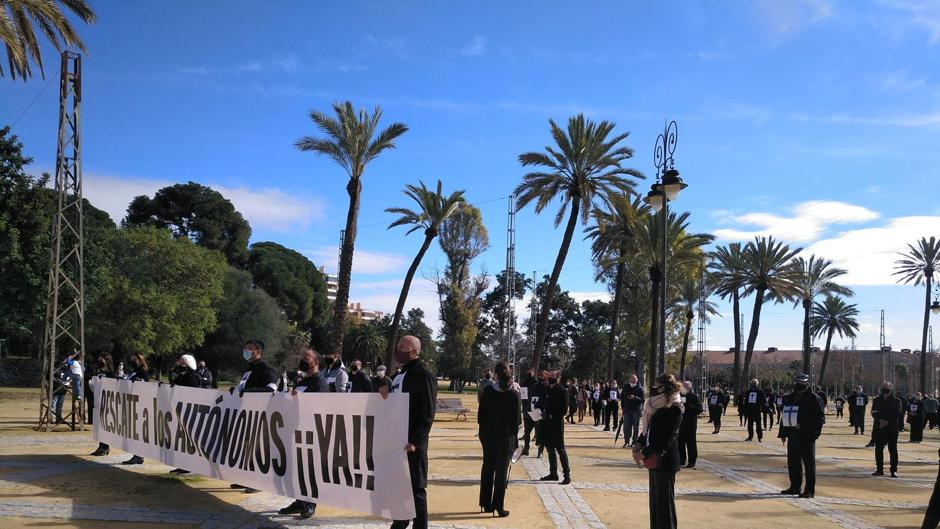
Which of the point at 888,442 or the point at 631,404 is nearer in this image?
the point at 888,442

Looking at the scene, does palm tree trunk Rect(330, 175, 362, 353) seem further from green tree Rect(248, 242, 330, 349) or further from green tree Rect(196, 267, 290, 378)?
green tree Rect(248, 242, 330, 349)

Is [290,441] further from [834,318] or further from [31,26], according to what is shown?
[834,318]

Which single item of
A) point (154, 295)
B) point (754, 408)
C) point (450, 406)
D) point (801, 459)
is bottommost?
point (450, 406)

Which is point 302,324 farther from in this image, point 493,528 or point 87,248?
point 493,528

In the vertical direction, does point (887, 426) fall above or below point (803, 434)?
below

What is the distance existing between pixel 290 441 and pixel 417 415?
2.08m

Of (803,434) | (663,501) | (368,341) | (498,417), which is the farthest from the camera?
(368,341)

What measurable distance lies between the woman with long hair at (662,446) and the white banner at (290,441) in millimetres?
2352

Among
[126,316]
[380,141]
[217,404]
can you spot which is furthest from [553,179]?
[126,316]

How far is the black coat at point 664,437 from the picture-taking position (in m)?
6.91

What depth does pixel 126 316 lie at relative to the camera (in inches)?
1644

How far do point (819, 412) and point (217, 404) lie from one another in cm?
915

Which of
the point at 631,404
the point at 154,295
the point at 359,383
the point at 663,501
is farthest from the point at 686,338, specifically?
the point at 663,501

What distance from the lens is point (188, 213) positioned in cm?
6656
